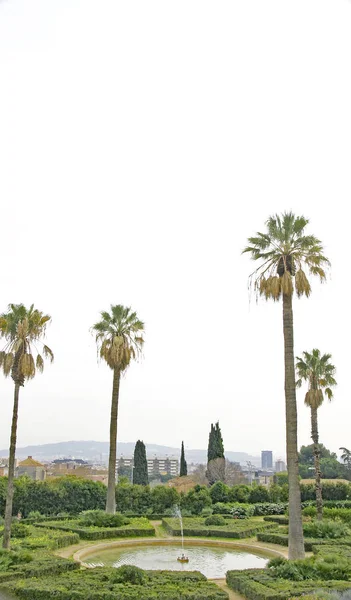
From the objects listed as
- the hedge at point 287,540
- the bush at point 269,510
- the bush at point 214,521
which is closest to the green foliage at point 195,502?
the bush at point 269,510

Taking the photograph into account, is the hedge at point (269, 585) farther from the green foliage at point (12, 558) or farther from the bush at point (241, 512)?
the bush at point (241, 512)

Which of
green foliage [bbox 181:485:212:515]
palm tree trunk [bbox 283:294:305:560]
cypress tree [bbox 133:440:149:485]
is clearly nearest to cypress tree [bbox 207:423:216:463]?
cypress tree [bbox 133:440:149:485]

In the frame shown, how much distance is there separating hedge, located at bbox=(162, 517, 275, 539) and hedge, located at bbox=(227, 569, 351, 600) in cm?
865

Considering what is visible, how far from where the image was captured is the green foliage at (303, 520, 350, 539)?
65.9 ft

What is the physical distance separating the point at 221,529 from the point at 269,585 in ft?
35.1

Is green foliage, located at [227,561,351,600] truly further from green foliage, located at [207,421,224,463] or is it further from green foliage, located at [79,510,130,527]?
green foliage, located at [207,421,224,463]

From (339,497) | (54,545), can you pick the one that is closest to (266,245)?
(54,545)

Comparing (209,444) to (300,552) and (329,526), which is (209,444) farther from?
(300,552)

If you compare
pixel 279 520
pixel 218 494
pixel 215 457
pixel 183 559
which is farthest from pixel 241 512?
pixel 215 457

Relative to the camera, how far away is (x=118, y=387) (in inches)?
1030

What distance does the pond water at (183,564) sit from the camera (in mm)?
16531

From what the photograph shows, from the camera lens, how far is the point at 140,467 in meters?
50.4

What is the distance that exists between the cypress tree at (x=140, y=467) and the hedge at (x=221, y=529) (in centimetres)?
2604

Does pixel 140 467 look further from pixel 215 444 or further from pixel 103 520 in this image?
pixel 103 520
